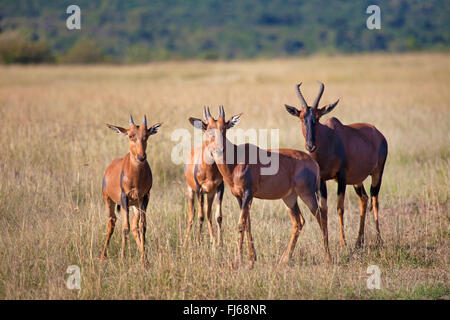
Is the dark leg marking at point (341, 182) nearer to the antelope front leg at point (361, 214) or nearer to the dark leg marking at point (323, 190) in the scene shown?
A: the dark leg marking at point (323, 190)

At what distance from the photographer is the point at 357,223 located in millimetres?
10047

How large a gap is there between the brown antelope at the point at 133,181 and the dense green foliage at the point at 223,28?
4870 centimetres

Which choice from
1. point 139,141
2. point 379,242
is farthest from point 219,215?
point 379,242

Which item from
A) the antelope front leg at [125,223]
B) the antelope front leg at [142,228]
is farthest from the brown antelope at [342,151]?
the antelope front leg at [125,223]

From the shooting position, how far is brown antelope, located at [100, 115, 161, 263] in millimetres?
7453

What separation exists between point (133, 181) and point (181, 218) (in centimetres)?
208

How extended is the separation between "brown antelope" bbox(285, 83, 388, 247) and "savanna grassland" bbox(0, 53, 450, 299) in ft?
2.24

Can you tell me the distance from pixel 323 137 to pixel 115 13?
90.1 m

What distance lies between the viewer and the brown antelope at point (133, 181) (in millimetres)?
7453

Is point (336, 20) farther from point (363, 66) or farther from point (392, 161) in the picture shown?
point (392, 161)

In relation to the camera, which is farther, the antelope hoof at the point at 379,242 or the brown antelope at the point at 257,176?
the antelope hoof at the point at 379,242

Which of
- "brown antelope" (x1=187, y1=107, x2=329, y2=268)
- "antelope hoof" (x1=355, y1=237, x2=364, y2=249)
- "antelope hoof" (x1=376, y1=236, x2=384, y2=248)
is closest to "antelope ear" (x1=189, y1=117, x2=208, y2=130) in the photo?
"brown antelope" (x1=187, y1=107, x2=329, y2=268)

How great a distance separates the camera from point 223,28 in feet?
305
